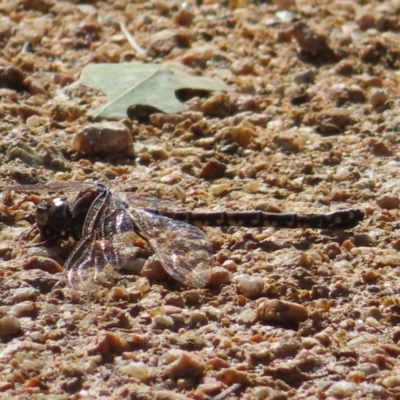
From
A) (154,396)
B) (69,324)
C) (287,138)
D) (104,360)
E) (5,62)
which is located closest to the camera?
(154,396)

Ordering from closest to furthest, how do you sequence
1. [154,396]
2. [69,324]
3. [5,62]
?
[154,396] → [69,324] → [5,62]

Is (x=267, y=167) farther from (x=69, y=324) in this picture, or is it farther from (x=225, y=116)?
(x=69, y=324)

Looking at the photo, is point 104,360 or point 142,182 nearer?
point 104,360

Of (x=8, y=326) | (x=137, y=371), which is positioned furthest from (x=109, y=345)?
(x=8, y=326)

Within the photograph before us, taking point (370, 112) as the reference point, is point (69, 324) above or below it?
above

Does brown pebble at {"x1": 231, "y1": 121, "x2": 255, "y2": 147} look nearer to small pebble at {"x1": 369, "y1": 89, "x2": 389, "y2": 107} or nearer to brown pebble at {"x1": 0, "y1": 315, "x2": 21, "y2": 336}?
small pebble at {"x1": 369, "y1": 89, "x2": 389, "y2": 107}

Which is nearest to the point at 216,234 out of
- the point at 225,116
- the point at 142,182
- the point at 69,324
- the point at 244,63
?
the point at 142,182

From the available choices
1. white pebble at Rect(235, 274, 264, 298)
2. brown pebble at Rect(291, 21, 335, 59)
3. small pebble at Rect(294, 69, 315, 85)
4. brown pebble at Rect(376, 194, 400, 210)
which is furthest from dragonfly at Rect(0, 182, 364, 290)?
brown pebble at Rect(291, 21, 335, 59)
